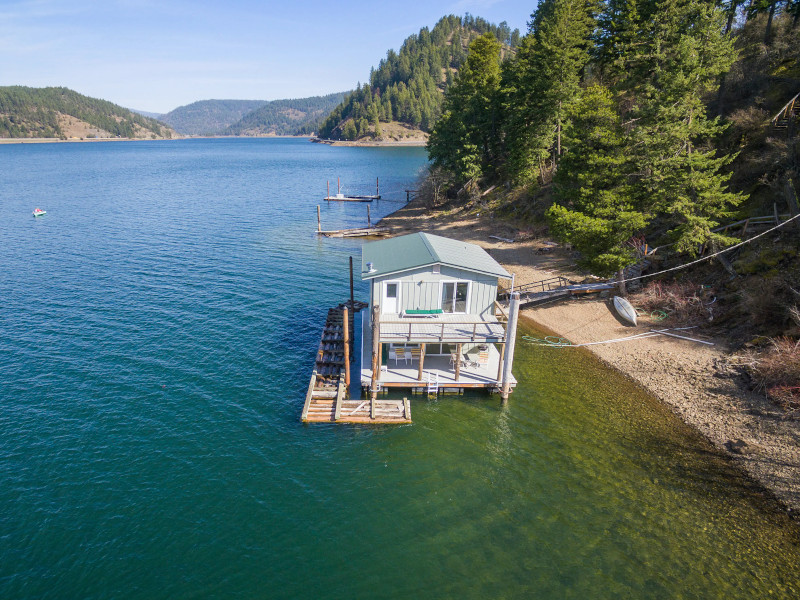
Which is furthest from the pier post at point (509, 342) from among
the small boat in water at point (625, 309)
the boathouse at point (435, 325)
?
the small boat in water at point (625, 309)

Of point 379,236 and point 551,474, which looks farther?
point 379,236

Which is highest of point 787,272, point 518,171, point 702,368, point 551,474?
point 518,171

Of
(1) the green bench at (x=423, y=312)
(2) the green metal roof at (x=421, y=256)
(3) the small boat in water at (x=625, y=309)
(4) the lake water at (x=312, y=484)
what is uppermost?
(2) the green metal roof at (x=421, y=256)

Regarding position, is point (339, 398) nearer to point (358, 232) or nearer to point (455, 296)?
point (455, 296)

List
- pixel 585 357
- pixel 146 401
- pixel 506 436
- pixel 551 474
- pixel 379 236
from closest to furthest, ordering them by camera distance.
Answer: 1. pixel 551 474
2. pixel 506 436
3. pixel 146 401
4. pixel 585 357
5. pixel 379 236

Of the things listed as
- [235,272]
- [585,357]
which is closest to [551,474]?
[585,357]

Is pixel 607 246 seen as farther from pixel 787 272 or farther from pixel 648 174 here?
pixel 787 272

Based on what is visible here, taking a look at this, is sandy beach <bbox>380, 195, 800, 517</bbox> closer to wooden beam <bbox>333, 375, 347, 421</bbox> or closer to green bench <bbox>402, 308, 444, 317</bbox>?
green bench <bbox>402, 308, 444, 317</bbox>

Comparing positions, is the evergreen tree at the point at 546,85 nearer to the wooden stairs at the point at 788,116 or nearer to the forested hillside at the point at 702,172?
the forested hillside at the point at 702,172
